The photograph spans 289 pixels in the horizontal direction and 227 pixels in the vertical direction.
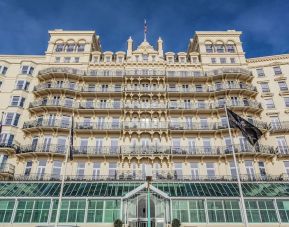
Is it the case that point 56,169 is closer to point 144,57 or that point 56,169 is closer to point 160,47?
point 144,57

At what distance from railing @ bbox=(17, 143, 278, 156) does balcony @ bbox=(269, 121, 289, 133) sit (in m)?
3.14

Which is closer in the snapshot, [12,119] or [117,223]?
[117,223]

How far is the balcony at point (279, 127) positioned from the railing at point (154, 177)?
6.28 meters

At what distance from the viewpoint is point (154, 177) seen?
3039cm

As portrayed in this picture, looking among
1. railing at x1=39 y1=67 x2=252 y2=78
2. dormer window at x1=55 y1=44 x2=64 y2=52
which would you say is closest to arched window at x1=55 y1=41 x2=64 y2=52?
dormer window at x1=55 y1=44 x2=64 y2=52

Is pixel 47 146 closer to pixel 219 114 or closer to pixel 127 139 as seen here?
pixel 127 139

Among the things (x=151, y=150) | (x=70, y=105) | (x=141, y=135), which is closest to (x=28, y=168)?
(x=70, y=105)

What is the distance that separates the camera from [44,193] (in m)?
26.6

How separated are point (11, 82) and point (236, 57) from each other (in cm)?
3740

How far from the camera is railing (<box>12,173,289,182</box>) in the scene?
29.5 metres

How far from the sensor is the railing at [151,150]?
31.7 metres

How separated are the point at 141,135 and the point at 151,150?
2.84 meters

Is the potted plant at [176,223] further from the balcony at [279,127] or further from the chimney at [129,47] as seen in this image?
the chimney at [129,47]

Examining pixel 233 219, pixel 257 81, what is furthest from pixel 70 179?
pixel 257 81
